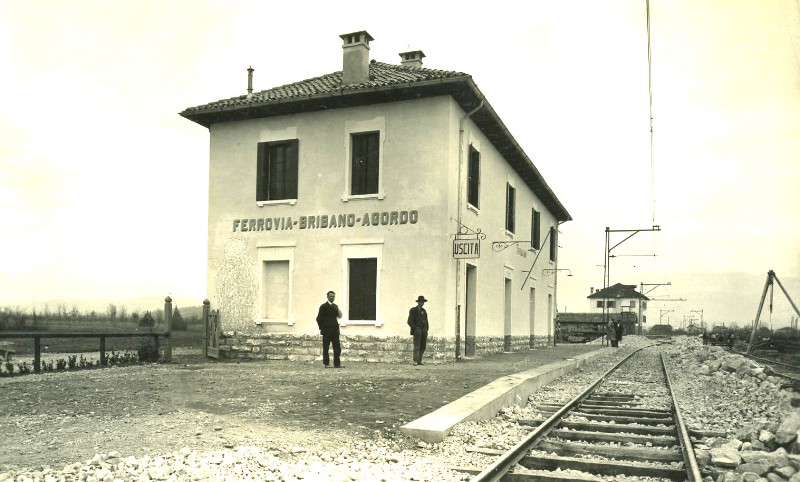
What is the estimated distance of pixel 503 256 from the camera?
21547mm

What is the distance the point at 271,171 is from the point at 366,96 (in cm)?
345

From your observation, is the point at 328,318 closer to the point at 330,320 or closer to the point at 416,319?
the point at 330,320

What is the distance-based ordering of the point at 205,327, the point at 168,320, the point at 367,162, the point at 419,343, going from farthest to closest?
1. the point at 205,327
2. the point at 367,162
3. the point at 168,320
4. the point at 419,343

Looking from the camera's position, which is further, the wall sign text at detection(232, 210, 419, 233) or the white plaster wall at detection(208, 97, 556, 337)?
the wall sign text at detection(232, 210, 419, 233)

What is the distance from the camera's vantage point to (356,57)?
57.3 ft

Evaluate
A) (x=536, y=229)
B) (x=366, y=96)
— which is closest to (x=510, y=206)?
(x=536, y=229)

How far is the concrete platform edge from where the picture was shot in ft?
22.6

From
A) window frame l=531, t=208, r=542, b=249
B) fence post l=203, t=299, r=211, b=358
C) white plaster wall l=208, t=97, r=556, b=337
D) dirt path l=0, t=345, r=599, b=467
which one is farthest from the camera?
window frame l=531, t=208, r=542, b=249

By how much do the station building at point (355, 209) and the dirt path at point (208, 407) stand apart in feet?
9.00

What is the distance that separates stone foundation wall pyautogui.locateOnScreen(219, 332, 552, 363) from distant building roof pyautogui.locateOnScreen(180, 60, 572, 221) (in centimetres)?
577

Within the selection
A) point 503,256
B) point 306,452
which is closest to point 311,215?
point 503,256

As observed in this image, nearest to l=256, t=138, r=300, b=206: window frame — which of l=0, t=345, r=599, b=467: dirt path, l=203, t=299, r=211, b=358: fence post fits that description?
l=203, t=299, r=211, b=358: fence post

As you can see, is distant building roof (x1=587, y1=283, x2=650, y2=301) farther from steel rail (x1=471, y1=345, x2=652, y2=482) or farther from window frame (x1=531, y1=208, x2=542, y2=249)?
steel rail (x1=471, y1=345, x2=652, y2=482)

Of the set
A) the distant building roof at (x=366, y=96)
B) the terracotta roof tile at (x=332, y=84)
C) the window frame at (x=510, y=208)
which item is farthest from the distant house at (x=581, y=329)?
the terracotta roof tile at (x=332, y=84)
